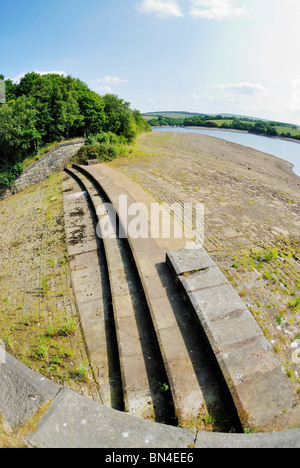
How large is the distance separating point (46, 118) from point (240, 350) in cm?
1720

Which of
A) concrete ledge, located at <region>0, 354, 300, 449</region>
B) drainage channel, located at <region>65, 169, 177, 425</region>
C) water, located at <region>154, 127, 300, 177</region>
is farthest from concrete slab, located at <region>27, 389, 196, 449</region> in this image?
water, located at <region>154, 127, 300, 177</region>

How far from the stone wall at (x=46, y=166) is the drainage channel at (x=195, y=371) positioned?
12.5m

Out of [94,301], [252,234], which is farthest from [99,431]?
[252,234]

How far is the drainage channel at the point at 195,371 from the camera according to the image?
267cm

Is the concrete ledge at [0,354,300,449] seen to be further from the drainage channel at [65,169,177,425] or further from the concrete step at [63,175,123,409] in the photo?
the concrete step at [63,175,123,409]

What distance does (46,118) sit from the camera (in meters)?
15.2

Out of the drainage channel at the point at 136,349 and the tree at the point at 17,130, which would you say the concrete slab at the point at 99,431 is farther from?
the tree at the point at 17,130

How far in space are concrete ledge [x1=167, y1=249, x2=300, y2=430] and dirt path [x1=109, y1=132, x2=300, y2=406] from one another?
548mm

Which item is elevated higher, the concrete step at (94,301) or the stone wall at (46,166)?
the stone wall at (46,166)

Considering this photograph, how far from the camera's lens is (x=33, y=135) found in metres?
13.9

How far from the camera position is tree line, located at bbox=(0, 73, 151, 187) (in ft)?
43.7

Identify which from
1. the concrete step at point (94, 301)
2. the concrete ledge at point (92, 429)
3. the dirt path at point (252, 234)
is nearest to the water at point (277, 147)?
the dirt path at point (252, 234)

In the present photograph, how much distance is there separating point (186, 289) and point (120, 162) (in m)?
12.9

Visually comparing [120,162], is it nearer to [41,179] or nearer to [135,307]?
[41,179]
